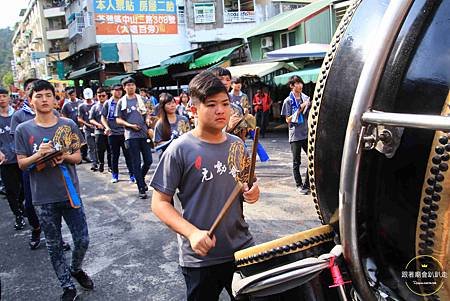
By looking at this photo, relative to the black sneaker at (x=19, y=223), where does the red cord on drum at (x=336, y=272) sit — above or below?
above

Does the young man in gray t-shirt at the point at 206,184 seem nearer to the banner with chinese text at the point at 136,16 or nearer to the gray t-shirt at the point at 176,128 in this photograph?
the gray t-shirt at the point at 176,128

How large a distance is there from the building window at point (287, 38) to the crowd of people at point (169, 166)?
11420 mm

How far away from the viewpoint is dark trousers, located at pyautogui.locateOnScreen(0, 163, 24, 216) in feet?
17.0

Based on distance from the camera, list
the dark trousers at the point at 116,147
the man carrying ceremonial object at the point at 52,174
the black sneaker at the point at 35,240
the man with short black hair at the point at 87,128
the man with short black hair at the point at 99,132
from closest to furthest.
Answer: the man carrying ceremonial object at the point at 52,174
the black sneaker at the point at 35,240
the dark trousers at the point at 116,147
the man with short black hair at the point at 99,132
the man with short black hair at the point at 87,128

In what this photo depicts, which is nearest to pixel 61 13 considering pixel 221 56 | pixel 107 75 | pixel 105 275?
pixel 107 75

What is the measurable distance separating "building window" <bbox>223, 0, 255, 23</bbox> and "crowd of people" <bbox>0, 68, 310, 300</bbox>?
23.9 meters

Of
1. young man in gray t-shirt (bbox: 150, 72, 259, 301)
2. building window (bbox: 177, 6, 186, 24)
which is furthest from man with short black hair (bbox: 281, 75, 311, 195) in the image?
building window (bbox: 177, 6, 186, 24)

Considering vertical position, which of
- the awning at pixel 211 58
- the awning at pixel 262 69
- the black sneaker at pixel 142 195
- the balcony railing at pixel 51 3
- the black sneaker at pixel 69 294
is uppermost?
the balcony railing at pixel 51 3

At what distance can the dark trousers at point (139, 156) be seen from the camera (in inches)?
244

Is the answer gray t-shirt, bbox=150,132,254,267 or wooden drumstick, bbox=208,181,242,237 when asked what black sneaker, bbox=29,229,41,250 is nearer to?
gray t-shirt, bbox=150,132,254,267

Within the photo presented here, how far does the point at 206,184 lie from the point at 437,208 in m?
1.15

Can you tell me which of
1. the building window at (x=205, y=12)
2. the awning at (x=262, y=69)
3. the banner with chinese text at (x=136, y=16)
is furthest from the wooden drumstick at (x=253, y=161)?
the building window at (x=205, y=12)

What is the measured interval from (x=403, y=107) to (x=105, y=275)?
10.7 feet

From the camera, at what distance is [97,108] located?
8523 millimetres
